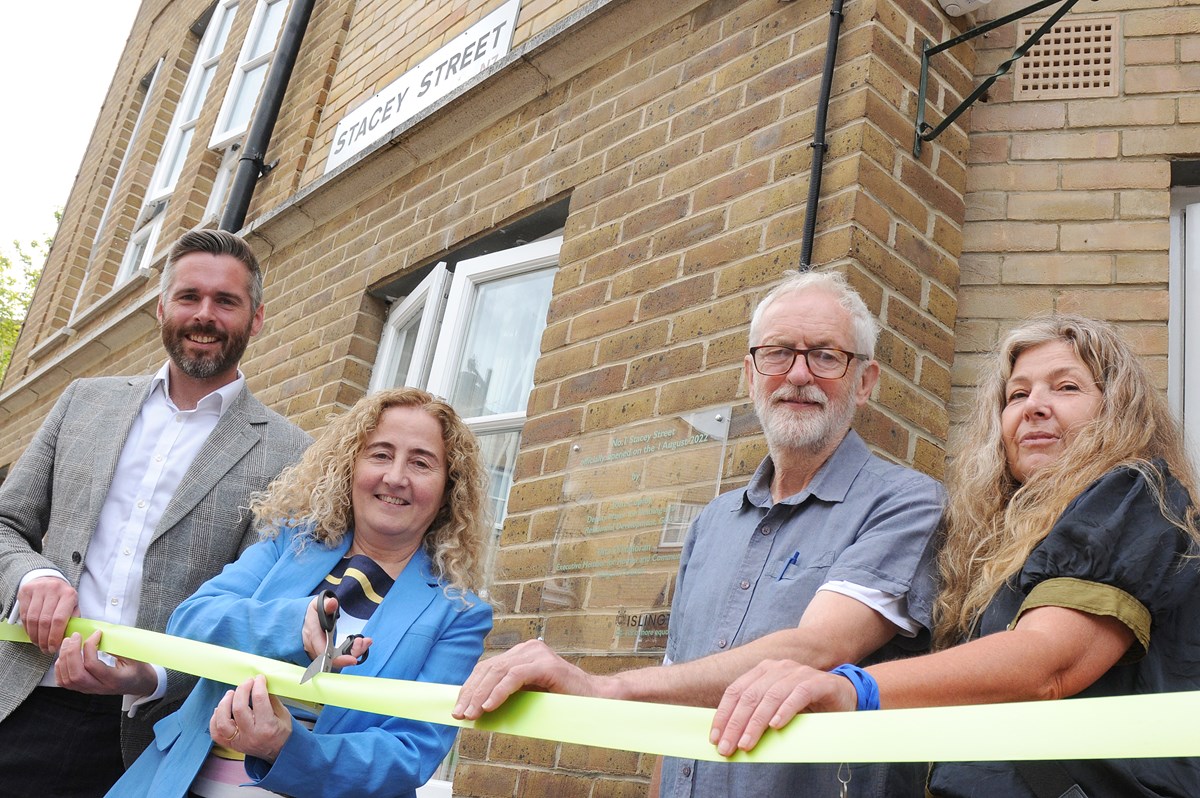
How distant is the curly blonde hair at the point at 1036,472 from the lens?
5.77 feet

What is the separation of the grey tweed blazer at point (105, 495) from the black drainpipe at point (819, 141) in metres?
1.54

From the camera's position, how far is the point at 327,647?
78.5 inches

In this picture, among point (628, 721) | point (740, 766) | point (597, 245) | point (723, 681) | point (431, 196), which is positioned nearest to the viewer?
point (628, 721)

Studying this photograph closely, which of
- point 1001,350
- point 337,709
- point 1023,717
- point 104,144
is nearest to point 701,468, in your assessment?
point 1001,350

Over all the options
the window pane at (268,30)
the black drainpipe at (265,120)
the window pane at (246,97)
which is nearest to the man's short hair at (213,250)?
the black drainpipe at (265,120)

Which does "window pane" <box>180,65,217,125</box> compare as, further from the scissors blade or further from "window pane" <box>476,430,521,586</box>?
the scissors blade

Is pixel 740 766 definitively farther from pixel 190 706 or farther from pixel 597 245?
pixel 597 245

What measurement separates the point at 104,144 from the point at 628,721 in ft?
39.8

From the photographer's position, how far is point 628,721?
153cm

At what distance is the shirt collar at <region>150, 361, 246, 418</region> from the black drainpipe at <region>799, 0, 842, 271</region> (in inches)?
63.4

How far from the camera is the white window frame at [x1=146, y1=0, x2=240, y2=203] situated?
32.7ft

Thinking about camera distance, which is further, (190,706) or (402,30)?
(402,30)

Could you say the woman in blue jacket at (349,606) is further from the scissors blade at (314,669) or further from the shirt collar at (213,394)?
the shirt collar at (213,394)

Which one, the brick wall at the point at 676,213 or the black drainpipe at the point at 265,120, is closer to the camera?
the brick wall at the point at 676,213
